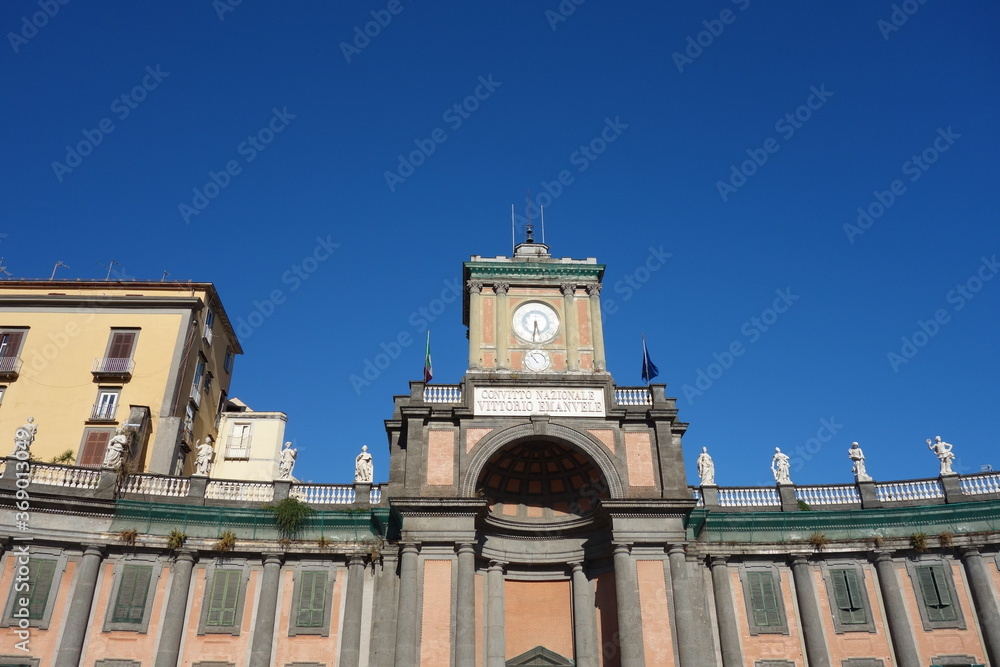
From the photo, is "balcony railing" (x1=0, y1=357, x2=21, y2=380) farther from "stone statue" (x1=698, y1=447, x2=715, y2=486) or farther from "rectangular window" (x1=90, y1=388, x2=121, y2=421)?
"stone statue" (x1=698, y1=447, x2=715, y2=486)

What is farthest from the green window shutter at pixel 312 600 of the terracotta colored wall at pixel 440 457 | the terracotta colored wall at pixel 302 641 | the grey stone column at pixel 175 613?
the terracotta colored wall at pixel 440 457

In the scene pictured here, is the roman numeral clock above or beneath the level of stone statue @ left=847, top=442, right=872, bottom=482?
above

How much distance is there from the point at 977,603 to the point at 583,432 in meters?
14.6

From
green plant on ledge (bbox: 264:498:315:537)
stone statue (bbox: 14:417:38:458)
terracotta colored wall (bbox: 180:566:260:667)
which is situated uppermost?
stone statue (bbox: 14:417:38:458)

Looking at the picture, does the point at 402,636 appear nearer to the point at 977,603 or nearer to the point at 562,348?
the point at 562,348

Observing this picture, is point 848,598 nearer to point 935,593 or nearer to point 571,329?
point 935,593

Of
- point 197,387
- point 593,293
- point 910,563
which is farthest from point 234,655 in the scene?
point 910,563

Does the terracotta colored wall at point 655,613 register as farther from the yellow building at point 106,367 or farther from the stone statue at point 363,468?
Answer: the yellow building at point 106,367

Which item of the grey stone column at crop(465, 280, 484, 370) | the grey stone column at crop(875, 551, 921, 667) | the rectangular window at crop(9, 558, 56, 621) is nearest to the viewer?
the rectangular window at crop(9, 558, 56, 621)

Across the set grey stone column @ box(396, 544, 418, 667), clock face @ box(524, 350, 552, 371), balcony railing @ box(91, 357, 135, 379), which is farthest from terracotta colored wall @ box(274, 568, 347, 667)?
balcony railing @ box(91, 357, 135, 379)

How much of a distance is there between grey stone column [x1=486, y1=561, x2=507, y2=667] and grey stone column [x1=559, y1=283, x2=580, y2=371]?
814cm

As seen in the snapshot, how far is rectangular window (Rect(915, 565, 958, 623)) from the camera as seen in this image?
89.0 feet

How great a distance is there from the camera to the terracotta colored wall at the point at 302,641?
26.1 m

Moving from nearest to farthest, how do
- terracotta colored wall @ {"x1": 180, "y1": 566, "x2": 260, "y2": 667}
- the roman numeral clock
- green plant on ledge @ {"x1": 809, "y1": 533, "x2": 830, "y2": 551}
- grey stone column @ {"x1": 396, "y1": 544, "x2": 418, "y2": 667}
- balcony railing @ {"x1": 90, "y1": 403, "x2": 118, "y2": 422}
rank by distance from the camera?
grey stone column @ {"x1": 396, "y1": 544, "x2": 418, "y2": 667} < terracotta colored wall @ {"x1": 180, "y1": 566, "x2": 260, "y2": 667} < green plant on ledge @ {"x1": 809, "y1": 533, "x2": 830, "y2": 551} < the roman numeral clock < balcony railing @ {"x1": 90, "y1": 403, "x2": 118, "y2": 422}
